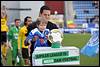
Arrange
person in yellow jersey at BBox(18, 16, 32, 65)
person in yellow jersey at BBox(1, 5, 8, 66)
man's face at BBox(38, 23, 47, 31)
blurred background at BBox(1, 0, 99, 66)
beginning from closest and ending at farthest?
man's face at BBox(38, 23, 47, 31)
person in yellow jersey at BBox(18, 16, 32, 65)
person in yellow jersey at BBox(1, 5, 8, 66)
blurred background at BBox(1, 0, 99, 66)

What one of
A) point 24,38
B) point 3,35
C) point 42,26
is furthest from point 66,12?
point 42,26

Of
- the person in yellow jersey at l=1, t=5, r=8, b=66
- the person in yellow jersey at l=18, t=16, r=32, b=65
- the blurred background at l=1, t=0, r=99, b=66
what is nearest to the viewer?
→ the person in yellow jersey at l=18, t=16, r=32, b=65

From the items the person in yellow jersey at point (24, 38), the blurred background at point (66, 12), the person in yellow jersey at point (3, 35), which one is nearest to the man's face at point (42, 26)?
the person in yellow jersey at point (24, 38)

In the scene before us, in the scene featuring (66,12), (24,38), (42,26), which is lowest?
(66,12)

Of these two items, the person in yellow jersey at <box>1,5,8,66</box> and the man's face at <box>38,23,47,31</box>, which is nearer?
the man's face at <box>38,23,47,31</box>

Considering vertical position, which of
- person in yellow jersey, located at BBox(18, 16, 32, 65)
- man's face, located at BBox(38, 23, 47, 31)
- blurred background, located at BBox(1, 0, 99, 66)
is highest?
man's face, located at BBox(38, 23, 47, 31)

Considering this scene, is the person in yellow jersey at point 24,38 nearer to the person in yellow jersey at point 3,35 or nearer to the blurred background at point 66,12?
the person in yellow jersey at point 3,35

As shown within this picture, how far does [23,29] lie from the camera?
447 inches

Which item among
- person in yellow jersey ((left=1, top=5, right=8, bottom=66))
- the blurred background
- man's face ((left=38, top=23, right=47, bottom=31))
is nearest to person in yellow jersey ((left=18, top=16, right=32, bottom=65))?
person in yellow jersey ((left=1, top=5, right=8, bottom=66))

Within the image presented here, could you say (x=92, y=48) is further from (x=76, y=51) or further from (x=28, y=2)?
(x=28, y=2)

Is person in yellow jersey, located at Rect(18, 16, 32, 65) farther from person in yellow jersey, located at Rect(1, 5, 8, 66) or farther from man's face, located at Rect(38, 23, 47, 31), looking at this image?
man's face, located at Rect(38, 23, 47, 31)

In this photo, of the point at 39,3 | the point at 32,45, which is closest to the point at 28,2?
the point at 39,3

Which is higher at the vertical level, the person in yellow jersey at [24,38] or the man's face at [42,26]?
the man's face at [42,26]

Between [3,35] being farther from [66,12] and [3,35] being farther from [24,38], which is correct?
[66,12]
